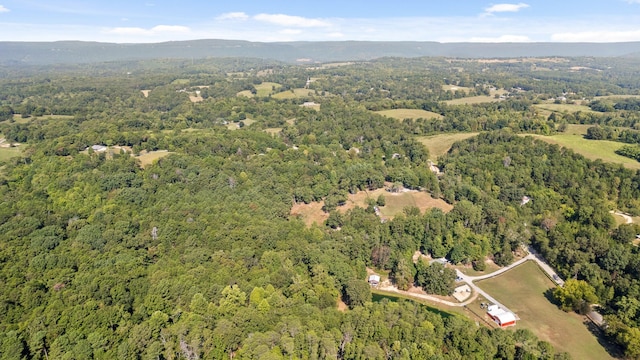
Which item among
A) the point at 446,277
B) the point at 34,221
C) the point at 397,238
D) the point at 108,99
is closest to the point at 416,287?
the point at 446,277

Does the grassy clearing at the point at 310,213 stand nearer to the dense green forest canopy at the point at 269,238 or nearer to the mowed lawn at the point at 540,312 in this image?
the dense green forest canopy at the point at 269,238

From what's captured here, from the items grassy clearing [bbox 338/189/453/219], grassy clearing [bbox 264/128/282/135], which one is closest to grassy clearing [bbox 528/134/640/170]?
grassy clearing [bbox 338/189/453/219]

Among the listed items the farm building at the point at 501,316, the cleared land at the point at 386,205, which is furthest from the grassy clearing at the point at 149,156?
the farm building at the point at 501,316

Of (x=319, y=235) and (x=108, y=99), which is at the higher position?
(x=108, y=99)

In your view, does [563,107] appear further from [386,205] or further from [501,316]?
[501,316]

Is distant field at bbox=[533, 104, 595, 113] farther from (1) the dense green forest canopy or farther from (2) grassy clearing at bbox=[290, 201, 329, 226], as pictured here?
(2) grassy clearing at bbox=[290, 201, 329, 226]

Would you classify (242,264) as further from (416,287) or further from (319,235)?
(416,287)
